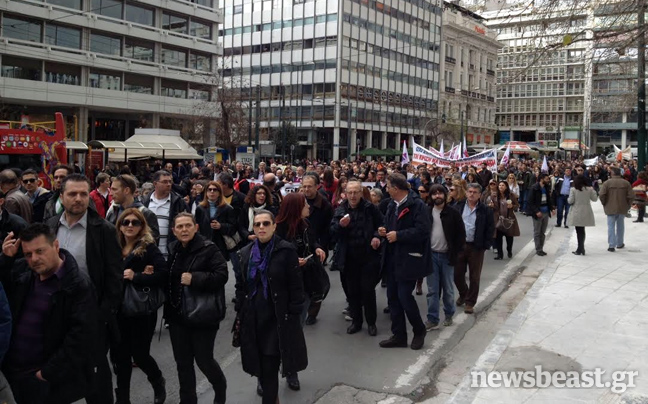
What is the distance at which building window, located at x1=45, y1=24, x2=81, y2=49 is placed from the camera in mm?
36750

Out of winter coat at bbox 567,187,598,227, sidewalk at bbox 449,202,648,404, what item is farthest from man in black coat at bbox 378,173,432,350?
winter coat at bbox 567,187,598,227

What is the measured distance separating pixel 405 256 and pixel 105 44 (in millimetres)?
39586

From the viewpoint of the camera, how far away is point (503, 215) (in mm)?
11555

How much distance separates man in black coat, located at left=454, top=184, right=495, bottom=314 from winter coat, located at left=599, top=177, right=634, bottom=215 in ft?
19.5

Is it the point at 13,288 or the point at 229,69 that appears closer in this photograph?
the point at 13,288

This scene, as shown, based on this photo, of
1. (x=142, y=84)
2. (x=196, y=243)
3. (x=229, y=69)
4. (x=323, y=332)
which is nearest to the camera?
(x=196, y=243)

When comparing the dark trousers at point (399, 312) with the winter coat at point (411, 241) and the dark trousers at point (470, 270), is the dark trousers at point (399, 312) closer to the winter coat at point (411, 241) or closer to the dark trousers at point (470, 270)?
the winter coat at point (411, 241)

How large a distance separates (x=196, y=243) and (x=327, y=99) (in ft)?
192

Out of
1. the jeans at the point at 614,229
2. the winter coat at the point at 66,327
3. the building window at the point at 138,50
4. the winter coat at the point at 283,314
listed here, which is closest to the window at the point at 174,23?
the building window at the point at 138,50

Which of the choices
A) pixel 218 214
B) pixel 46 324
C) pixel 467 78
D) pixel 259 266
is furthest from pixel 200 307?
pixel 467 78

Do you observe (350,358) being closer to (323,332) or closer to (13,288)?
(323,332)

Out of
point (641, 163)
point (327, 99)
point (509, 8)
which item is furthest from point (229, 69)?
point (509, 8)

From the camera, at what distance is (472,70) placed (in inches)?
3282

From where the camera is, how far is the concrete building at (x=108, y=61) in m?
35.6
